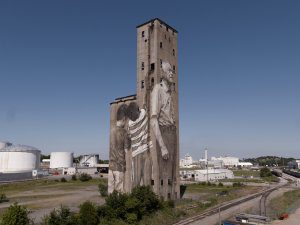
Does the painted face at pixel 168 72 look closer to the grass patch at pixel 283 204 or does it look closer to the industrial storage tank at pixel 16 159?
the grass patch at pixel 283 204

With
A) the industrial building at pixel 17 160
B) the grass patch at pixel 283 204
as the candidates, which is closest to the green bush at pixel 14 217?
the grass patch at pixel 283 204

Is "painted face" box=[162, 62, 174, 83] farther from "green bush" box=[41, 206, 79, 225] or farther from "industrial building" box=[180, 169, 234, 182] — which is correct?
"industrial building" box=[180, 169, 234, 182]

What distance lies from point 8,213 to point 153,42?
124ft

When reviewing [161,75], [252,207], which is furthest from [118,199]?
[252,207]

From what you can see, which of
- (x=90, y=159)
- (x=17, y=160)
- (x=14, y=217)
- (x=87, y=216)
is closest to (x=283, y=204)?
(x=87, y=216)

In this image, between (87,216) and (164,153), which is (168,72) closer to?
(164,153)

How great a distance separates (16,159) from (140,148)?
93.9m

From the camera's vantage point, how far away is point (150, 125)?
177 feet

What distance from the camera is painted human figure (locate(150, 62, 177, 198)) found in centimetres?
5372

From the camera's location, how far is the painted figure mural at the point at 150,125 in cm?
5341

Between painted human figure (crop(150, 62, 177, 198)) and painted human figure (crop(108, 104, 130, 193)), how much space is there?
6.39 meters

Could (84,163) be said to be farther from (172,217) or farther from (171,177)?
(172,217)

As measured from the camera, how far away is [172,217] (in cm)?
4350

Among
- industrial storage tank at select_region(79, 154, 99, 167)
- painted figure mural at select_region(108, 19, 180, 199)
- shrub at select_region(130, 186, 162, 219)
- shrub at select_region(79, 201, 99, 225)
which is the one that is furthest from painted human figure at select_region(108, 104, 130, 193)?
industrial storage tank at select_region(79, 154, 99, 167)
